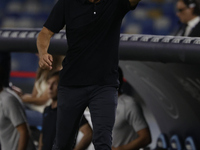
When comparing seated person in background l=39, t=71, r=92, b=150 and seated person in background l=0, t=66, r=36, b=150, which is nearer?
seated person in background l=39, t=71, r=92, b=150

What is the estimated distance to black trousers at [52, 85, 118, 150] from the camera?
8.72 feet

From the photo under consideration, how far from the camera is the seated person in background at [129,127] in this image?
423 centimetres

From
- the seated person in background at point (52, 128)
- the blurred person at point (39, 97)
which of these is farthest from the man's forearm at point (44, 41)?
the blurred person at point (39, 97)

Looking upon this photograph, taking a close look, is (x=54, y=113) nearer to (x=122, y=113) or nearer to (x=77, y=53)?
(x=122, y=113)

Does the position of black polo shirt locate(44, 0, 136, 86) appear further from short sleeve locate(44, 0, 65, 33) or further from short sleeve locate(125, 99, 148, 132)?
short sleeve locate(125, 99, 148, 132)

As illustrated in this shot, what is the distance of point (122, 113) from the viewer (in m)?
4.28

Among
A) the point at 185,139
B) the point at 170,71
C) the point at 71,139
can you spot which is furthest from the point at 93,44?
the point at 185,139

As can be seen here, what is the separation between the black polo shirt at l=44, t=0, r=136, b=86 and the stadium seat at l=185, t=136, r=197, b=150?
2030mm

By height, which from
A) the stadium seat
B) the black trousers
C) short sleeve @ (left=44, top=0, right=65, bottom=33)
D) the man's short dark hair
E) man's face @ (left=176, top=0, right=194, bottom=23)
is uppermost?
short sleeve @ (left=44, top=0, right=65, bottom=33)

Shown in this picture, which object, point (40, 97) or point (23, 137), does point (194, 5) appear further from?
point (23, 137)

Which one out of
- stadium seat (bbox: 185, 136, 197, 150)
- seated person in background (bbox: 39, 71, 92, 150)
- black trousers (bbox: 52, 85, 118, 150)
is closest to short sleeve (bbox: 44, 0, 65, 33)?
black trousers (bbox: 52, 85, 118, 150)

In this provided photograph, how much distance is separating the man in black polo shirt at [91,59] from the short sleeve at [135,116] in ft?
4.94

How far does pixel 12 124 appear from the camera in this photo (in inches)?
177

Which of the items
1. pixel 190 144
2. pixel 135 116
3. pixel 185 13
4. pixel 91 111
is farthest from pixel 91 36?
pixel 185 13
